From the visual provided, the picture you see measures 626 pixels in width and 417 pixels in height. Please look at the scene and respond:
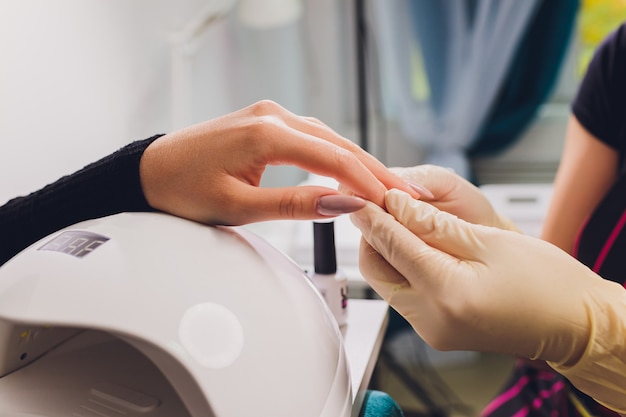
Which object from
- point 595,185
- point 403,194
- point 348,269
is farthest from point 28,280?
point 595,185

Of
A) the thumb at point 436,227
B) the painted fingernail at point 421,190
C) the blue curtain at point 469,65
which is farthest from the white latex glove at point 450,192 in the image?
the blue curtain at point 469,65

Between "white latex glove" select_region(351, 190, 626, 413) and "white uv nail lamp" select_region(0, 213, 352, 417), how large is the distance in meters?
0.09

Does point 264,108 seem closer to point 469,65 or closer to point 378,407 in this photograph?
point 378,407

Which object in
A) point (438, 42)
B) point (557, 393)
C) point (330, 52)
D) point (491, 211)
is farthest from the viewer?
point (330, 52)

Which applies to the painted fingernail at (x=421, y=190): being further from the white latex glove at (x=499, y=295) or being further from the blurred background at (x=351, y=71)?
the blurred background at (x=351, y=71)

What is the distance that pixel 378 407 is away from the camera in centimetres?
64

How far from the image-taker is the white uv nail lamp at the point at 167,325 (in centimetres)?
40

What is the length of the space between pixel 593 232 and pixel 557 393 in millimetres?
Answer: 259

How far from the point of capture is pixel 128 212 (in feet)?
1.74

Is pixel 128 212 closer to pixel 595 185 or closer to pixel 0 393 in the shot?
pixel 0 393

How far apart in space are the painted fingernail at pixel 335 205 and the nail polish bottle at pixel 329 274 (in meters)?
0.27

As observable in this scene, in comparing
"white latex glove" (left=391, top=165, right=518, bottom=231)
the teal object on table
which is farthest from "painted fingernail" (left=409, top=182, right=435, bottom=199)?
the teal object on table

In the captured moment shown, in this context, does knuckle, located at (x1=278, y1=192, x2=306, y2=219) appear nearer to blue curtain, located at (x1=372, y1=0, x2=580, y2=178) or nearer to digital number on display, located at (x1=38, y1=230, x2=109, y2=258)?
digital number on display, located at (x1=38, y1=230, x2=109, y2=258)

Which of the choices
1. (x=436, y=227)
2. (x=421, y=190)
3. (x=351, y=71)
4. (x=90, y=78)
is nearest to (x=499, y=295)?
(x=436, y=227)
